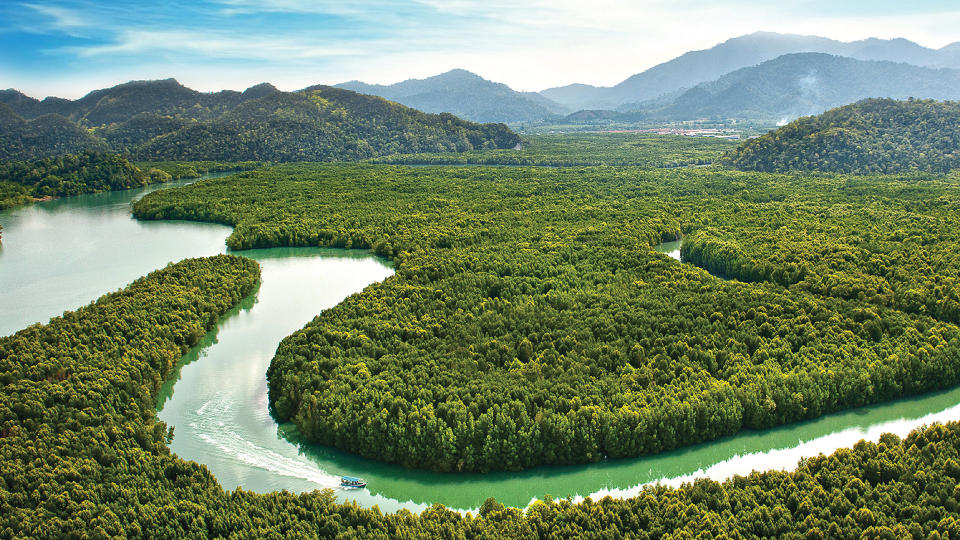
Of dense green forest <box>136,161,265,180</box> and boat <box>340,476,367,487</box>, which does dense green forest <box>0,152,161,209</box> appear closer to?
dense green forest <box>136,161,265,180</box>

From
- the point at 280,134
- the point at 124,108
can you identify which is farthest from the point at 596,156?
the point at 124,108

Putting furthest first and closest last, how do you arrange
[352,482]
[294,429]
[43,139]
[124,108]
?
[124,108]
[43,139]
[294,429]
[352,482]

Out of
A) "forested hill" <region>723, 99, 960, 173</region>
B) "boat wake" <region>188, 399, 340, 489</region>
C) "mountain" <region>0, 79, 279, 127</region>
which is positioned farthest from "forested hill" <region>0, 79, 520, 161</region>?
"boat wake" <region>188, 399, 340, 489</region>

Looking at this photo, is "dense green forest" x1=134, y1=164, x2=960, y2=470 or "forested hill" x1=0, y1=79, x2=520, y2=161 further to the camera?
"forested hill" x1=0, y1=79, x2=520, y2=161

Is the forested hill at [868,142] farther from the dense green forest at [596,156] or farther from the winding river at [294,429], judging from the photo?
the winding river at [294,429]

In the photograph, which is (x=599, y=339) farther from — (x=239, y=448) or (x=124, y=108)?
(x=124, y=108)

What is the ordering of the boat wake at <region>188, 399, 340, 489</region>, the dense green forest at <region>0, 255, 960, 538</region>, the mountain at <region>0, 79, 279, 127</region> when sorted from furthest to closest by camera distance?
the mountain at <region>0, 79, 279, 127</region> → the boat wake at <region>188, 399, 340, 489</region> → the dense green forest at <region>0, 255, 960, 538</region>

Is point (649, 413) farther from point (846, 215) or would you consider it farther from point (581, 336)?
point (846, 215)
